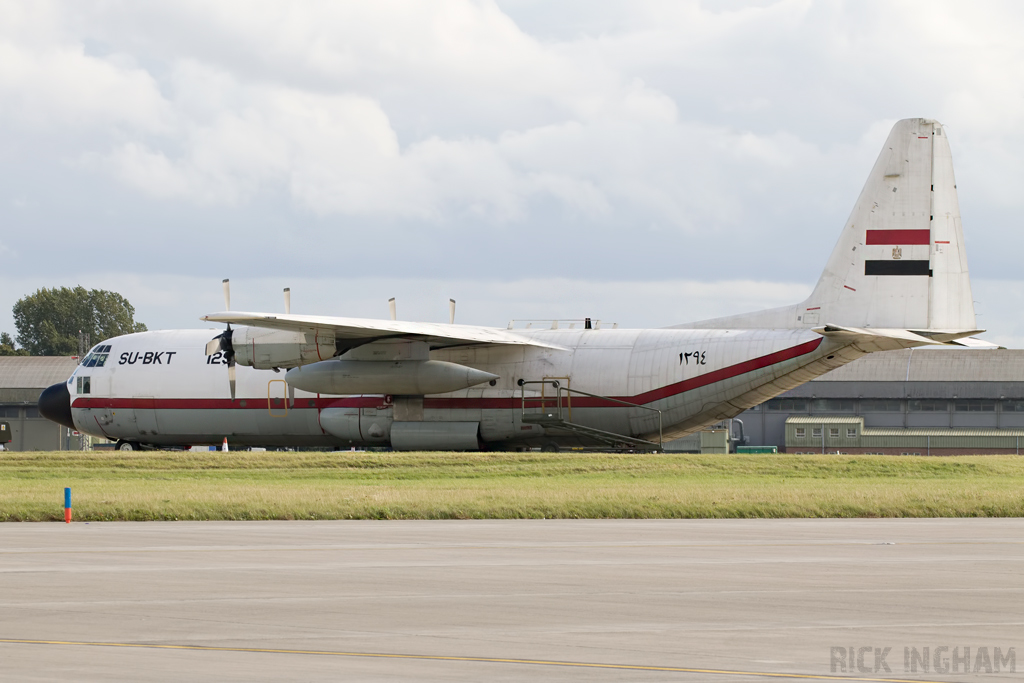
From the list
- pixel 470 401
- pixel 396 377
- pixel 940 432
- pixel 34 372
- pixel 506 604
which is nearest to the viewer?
pixel 506 604

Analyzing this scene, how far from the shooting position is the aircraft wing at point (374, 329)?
33.2 metres

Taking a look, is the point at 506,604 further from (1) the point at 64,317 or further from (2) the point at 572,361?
(1) the point at 64,317

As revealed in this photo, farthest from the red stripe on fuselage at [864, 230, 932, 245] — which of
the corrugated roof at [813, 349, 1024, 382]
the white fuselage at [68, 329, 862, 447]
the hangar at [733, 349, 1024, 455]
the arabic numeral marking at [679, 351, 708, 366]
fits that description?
the corrugated roof at [813, 349, 1024, 382]

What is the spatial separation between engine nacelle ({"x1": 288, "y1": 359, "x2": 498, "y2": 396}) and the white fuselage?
1114 millimetres

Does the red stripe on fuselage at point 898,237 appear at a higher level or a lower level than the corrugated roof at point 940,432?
higher

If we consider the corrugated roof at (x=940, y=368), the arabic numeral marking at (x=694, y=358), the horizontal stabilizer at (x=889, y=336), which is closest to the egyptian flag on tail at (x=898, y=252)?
the horizontal stabilizer at (x=889, y=336)

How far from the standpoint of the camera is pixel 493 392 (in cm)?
3756

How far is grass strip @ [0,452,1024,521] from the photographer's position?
75.4 ft

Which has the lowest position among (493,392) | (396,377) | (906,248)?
(493,392)

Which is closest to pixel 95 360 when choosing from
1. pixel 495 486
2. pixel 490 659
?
pixel 495 486

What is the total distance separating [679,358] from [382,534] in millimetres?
18330

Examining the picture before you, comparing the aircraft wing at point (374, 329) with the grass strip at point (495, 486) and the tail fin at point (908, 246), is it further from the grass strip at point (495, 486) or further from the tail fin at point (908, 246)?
the tail fin at point (908, 246)

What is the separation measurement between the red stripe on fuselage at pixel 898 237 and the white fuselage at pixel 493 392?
3.45 m

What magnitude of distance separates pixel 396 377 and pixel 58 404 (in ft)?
46.6
